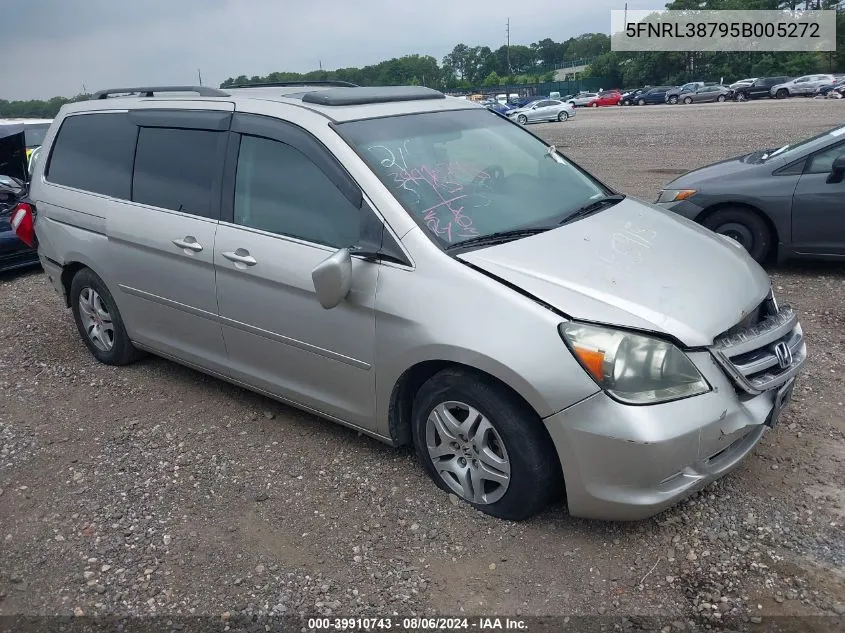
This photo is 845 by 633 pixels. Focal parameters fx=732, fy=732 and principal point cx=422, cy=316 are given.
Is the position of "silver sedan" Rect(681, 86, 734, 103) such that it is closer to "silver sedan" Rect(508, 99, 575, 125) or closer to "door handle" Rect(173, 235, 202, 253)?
"silver sedan" Rect(508, 99, 575, 125)

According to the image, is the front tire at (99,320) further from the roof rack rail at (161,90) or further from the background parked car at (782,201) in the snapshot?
the background parked car at (782,201)

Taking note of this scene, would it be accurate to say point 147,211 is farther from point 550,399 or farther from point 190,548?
point 550,399

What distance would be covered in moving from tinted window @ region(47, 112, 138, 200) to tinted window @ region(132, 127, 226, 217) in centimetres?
14

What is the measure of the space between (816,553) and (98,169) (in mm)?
4521

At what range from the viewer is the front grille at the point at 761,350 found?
114 inches

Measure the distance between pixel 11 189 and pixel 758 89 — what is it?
5063cm

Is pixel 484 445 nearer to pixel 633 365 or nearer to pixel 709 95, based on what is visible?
pixel 633 365

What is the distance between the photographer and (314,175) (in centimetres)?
358

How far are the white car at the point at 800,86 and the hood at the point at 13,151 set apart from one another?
49.1 m

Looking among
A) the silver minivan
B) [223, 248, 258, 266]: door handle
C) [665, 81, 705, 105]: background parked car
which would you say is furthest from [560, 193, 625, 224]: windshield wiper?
[665, 81, 705, 105]: background parked car

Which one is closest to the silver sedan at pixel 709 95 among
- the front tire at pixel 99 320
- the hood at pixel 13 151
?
the hood at pixel 13 151

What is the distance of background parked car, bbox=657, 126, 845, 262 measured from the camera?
6.03m

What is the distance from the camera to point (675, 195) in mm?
6699

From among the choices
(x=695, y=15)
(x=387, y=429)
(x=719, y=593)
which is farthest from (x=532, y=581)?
(x=695, y=15)
